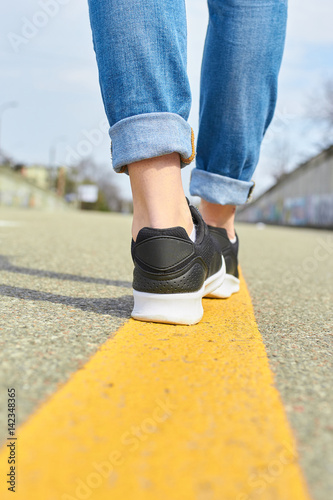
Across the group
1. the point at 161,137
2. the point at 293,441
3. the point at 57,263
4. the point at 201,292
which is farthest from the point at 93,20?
the point at 57,263

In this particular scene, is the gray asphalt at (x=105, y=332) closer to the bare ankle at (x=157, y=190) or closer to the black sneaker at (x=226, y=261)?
the black sneaker at (x=226, y=261)

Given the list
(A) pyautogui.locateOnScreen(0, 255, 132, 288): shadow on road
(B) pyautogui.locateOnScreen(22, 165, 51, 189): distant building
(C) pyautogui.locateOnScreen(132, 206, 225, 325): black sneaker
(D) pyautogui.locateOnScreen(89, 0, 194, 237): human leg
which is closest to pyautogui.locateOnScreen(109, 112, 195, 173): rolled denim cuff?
(D) pyautogui.locateOnScreen(89, 0, 194, 237): human leg

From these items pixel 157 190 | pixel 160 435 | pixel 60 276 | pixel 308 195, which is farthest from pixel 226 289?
pixel 308 195

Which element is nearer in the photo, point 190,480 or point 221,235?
point 190,480

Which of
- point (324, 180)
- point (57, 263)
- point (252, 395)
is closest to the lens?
point (252, 395)

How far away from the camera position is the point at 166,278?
1.42 metres

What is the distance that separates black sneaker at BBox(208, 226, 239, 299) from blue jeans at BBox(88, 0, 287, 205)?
14cm

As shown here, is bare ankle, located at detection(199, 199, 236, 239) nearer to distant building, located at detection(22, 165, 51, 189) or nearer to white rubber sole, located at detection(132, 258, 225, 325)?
white rubber sole, located at detection(132, 258, 225, 325)

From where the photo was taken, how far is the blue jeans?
53.7 inches

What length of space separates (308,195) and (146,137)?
34.0m

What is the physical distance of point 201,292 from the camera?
1501 millimetres

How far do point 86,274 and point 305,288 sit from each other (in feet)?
3.95

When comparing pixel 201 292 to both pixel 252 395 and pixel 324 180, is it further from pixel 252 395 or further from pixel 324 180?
pixel 324 180

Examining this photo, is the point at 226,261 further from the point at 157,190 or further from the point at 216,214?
the point at 157,190
